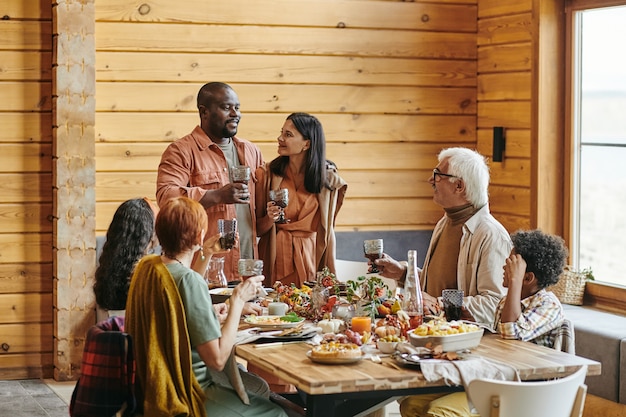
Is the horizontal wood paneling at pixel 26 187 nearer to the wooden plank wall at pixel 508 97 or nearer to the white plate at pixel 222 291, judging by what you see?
the white plate at pixel 222 291

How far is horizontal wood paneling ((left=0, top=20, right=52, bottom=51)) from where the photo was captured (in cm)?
572

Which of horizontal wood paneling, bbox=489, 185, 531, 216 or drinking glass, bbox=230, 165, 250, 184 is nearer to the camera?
drinking glass, bbox=230, 165, 250, 184

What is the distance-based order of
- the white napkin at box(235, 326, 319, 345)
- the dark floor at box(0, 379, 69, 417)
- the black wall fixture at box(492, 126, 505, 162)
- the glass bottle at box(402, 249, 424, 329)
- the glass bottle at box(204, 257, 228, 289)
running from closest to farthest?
the white napkin at box(235, 326, 319, 345), the glass bottle at box(402, 249, 424, 329), the glass bottle at box(204, 257, 228, 289), the dark floor at box(0, 379, 69, 417), the black wall fixture at box(492, 126, 505, 162)

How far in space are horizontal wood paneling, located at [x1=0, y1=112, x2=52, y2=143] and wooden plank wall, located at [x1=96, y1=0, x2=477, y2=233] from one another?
11.5 inches

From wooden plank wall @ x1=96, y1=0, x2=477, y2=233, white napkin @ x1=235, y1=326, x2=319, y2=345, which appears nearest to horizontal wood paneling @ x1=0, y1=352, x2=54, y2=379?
wooden plank wall @ x1=96, y1=0, x2=477, y2=233

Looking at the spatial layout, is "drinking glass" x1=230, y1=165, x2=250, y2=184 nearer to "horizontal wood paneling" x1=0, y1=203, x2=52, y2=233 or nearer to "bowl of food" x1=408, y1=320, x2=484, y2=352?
"bowl of food" x1=408, y1=320, x2=484, y2=352

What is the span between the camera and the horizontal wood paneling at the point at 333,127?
586cm

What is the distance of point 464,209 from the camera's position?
4.10 metres

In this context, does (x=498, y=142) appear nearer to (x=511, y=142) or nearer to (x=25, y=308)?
(x=511, y=142)

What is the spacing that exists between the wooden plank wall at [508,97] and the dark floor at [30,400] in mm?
2764

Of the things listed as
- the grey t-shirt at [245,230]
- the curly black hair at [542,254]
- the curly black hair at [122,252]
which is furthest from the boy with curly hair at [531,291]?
the grey t-shirt at [245,230]

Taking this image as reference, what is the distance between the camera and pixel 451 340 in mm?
3135

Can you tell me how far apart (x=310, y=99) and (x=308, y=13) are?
51 centimetres

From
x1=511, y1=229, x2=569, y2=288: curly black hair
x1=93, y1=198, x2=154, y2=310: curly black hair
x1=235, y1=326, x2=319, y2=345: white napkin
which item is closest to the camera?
x1=235, y1=326, x2=319, y2=345: white napkin
